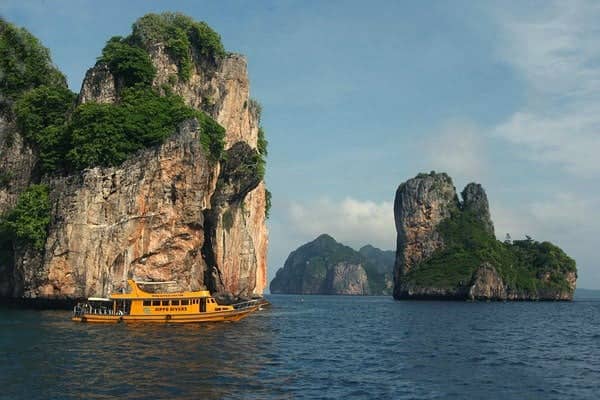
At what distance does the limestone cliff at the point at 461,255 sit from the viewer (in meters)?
144

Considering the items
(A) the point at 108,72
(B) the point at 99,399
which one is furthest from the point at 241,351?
(A) the point at 108,72

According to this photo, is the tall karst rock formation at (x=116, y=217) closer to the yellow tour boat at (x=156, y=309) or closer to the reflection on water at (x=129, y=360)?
the yellow tour boat at (x=156, y=309)

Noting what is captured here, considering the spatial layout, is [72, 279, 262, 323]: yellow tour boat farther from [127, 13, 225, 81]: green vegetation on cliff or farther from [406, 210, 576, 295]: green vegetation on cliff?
[406, 210, 576, 295]: green vegetation on cliff

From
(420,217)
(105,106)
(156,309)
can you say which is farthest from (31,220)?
(420,217)

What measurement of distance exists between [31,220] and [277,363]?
128 feet

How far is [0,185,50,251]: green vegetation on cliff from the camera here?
194ft

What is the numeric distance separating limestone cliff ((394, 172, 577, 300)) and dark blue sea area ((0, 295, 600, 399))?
3754 inches

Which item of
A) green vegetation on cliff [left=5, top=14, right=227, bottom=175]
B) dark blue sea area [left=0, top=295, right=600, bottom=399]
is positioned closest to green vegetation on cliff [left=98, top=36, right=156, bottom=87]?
green vegetation on cliff [left=5, top=14, right=227, bottom=175]

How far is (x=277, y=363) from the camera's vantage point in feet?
104

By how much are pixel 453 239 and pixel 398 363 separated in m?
133

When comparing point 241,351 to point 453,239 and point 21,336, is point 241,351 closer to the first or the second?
point 21,336

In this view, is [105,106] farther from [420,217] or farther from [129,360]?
[420,217]

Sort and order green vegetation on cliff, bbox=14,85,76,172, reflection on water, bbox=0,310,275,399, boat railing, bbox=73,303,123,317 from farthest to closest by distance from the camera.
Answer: green vegetation on cliff, bbox=14,85,76,172 → boat railing, bbox=73,303,123,317 → reflection on water, bbox=0,310,275,399

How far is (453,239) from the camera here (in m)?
161
